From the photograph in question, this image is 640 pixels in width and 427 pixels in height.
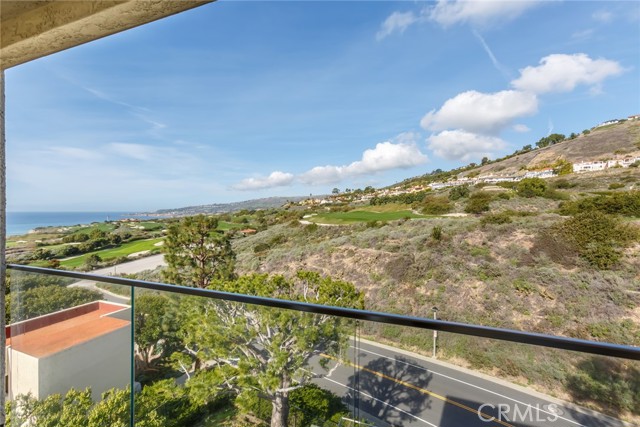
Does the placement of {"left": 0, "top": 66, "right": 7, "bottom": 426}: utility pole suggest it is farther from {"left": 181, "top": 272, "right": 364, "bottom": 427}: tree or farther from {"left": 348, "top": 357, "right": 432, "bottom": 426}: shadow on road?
{"left": 348, "top": 357, "right": 432, "bottom": 426}: shadow on road

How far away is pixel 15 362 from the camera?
6.27 feet

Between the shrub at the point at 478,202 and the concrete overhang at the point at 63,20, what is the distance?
1471 cm

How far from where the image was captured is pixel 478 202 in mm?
13859

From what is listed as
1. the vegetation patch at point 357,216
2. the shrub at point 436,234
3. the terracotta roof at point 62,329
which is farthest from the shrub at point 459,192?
the terracotta roof at point 62,329

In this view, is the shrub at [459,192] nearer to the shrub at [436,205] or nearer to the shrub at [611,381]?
the shrub at [436,205]

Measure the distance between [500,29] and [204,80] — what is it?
16.0m

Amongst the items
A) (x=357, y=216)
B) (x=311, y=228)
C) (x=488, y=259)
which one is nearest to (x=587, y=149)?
(x=488, y=259)

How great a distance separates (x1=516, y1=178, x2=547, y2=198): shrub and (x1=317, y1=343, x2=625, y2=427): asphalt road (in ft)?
48.8

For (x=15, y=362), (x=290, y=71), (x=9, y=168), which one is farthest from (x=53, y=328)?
(x=290, y=71)

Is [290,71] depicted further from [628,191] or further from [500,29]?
[628,191]

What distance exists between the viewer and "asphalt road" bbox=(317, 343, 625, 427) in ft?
2.99

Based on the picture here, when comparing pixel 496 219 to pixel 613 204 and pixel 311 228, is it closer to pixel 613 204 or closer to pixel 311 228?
pixel 613 204

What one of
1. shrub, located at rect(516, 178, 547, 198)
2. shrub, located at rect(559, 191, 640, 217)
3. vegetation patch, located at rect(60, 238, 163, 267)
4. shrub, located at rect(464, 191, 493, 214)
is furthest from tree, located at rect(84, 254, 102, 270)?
shrub, located at rect(559, 191, 640, 217)

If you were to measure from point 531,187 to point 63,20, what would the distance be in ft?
51.6
